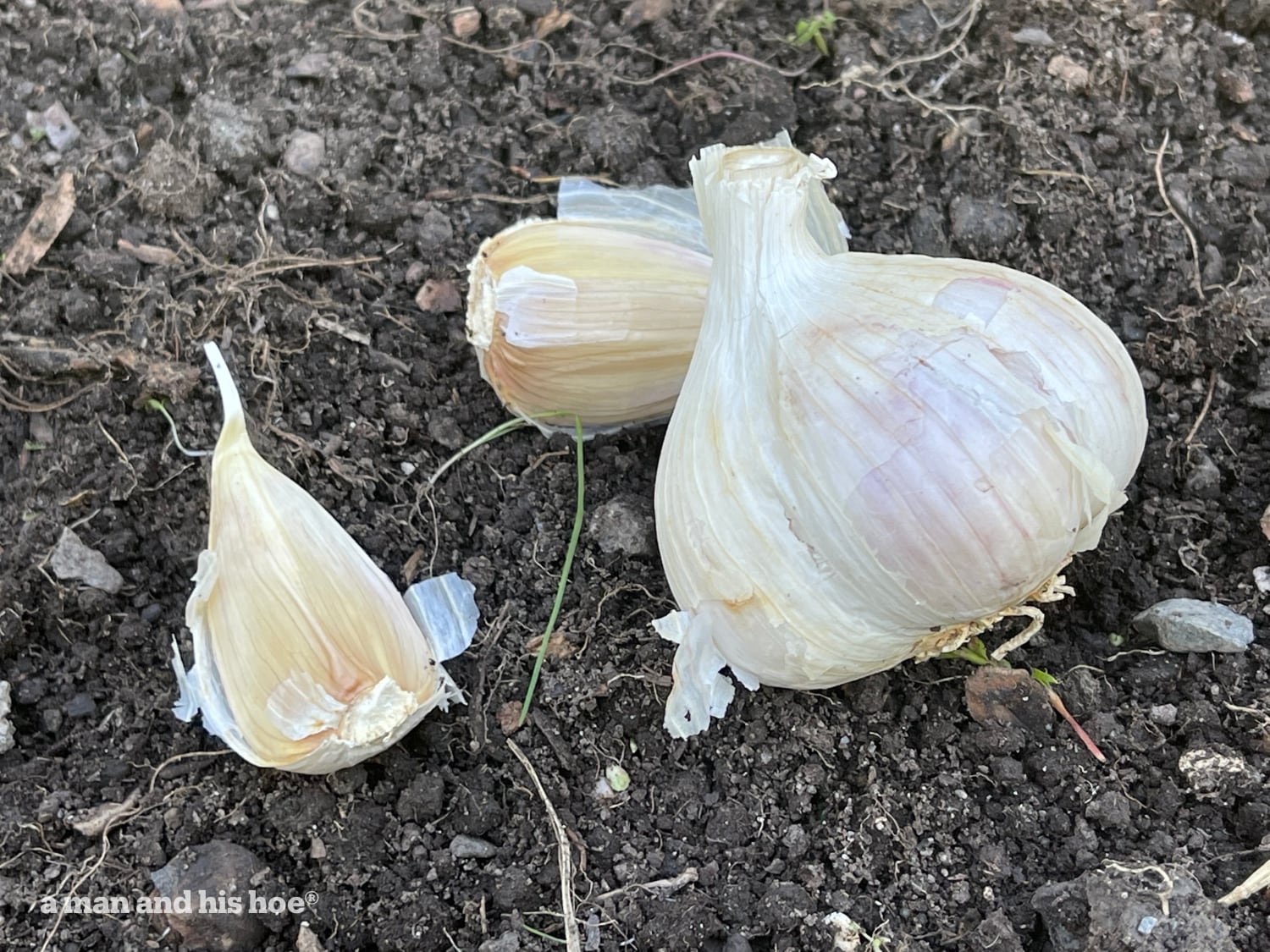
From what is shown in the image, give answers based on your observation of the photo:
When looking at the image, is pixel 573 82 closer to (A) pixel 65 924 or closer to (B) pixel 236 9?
(B) pixel 236 9

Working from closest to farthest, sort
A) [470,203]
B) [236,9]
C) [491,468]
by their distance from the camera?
1. [491,468]
2. [470,203]
3. [236,9]

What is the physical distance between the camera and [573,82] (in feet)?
5.86

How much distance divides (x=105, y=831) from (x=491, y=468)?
667 millimetres

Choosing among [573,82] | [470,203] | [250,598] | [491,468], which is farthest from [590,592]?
[573,82]

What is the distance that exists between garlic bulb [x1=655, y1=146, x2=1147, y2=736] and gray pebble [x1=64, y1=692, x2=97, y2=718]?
0.76 m

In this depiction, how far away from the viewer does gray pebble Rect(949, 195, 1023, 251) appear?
60.7 inches

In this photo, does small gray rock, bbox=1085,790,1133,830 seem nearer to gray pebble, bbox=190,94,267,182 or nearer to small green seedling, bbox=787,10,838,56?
small green seedling, bbox=787,10,838,56

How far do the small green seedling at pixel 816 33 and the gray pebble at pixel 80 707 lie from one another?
151cm

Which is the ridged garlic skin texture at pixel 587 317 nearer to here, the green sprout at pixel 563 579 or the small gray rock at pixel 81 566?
the green sprout at pixel 563 579

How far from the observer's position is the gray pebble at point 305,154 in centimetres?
168

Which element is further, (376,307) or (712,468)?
(376,307)

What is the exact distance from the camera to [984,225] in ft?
5.07

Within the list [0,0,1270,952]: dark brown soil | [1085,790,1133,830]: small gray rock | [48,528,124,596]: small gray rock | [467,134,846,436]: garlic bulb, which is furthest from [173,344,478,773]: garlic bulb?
[1085,790,1133,830]: small gray rock

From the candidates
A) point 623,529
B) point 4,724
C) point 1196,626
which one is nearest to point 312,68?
point 623,529
